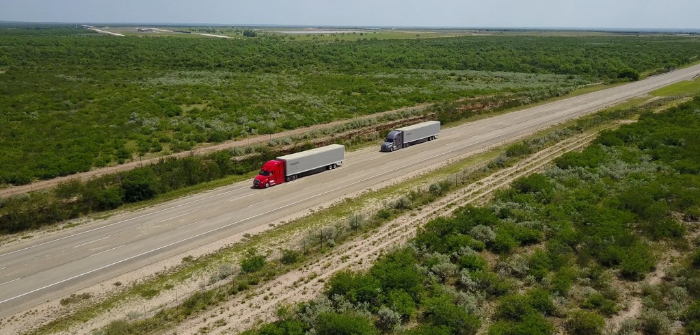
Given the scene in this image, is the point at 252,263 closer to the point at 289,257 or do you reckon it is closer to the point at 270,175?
the point at 289,257

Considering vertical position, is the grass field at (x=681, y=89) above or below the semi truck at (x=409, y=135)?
above

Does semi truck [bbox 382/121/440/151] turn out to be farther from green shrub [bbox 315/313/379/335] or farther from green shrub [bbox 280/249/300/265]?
green shrub [bbox 315/313/379/335]

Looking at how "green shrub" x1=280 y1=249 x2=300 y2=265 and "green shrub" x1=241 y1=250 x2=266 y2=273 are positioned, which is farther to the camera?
"green shrub" x1=280 y1=249 x2=300 y2=265

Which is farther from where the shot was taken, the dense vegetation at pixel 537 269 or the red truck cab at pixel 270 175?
the red truck cab at pixel 270 175

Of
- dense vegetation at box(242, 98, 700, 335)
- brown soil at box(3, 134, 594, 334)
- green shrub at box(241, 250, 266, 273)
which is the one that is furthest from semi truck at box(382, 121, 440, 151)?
green shrub at box(241, 250, 266, 273)

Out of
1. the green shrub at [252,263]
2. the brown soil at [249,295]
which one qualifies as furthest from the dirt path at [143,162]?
the green shrub at [252,263]

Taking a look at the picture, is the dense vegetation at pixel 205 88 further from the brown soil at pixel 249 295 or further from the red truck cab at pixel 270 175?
the brown soil at pixel 249 295
